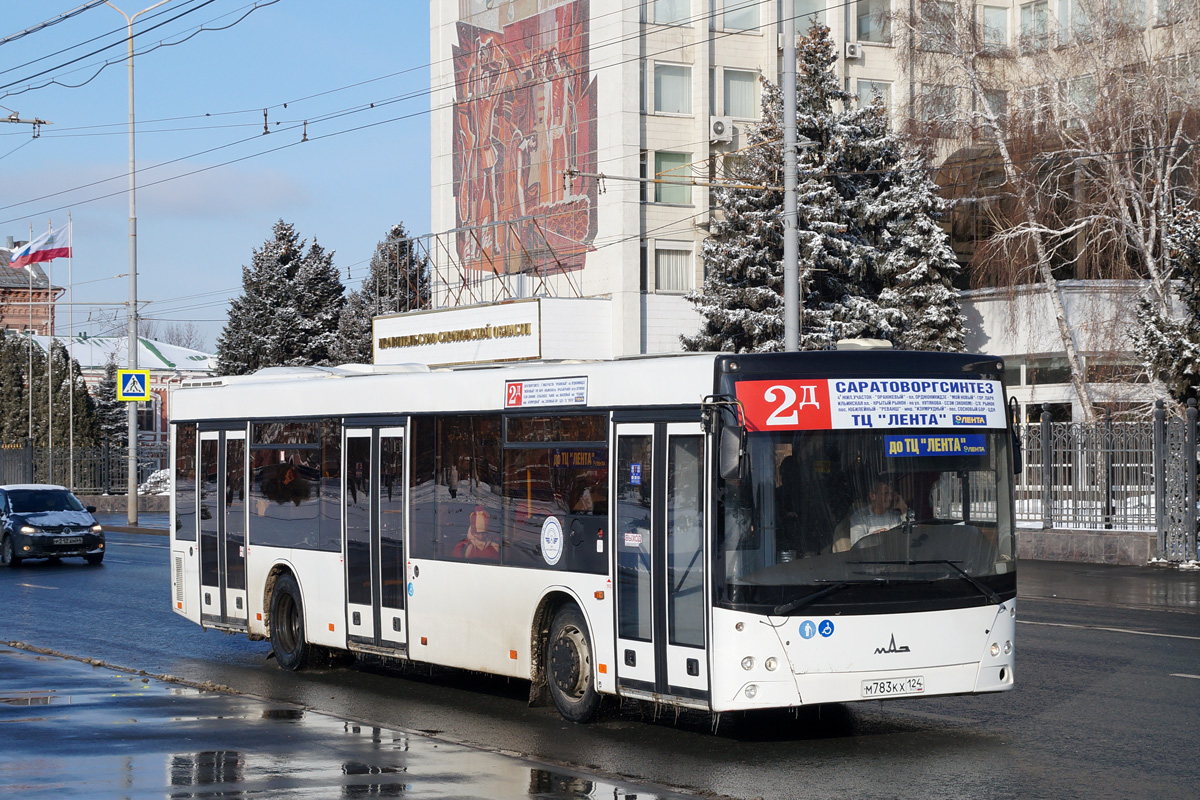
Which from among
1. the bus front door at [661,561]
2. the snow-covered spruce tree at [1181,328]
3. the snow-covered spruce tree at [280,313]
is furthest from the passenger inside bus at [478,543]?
the snow-covered spruce tree at [280,313]

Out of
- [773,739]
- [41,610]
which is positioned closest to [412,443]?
[773,739]

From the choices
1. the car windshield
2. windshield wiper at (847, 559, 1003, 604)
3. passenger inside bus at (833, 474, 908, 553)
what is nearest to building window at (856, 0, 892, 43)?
the car windshield

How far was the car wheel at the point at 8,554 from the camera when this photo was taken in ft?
97.5

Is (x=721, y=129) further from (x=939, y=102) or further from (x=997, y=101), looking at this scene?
(x=997, y=101)

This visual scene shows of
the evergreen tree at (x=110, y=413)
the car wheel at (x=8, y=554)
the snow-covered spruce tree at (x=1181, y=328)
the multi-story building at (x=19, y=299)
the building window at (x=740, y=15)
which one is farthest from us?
the multi-story building at (x=19, y=299)

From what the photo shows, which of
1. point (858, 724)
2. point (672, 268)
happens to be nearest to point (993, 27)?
point (672, 268)

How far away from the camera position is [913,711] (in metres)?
11.6

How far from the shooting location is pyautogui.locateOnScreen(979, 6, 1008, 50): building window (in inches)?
1677

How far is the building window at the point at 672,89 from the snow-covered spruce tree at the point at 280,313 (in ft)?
72.7

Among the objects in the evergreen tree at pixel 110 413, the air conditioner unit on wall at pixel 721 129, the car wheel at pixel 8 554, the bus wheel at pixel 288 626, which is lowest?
the car wheel at pixel 8 554

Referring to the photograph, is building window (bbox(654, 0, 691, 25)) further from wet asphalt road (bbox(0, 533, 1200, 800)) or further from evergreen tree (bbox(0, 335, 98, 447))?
wet asphalt road (bbox(0, 533, 1200, 800))

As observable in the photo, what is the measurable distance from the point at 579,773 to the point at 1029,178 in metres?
34.3

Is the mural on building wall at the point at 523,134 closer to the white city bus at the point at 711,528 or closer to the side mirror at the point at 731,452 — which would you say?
the white city bus at the point at 711,528

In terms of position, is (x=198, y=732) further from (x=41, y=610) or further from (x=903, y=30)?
(x=903, y=30)
